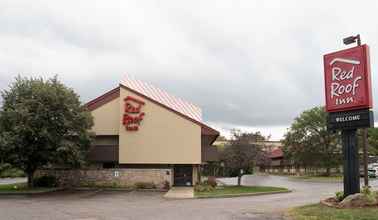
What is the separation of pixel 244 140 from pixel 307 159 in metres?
32.0

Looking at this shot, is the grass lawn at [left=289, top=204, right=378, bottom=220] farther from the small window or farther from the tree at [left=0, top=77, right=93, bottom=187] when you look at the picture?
the small window

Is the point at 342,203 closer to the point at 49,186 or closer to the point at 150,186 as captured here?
the point at 150,186

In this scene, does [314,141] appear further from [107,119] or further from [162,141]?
[107,119]

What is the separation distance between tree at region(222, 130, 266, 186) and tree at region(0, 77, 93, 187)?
1166 centimetres

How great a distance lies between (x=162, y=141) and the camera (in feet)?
126

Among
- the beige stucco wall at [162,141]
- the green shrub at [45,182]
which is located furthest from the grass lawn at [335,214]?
the green shrub at [45,182]

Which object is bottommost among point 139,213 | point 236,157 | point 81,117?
point 139,213

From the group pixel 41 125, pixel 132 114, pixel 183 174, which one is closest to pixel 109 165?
pixel 132 114

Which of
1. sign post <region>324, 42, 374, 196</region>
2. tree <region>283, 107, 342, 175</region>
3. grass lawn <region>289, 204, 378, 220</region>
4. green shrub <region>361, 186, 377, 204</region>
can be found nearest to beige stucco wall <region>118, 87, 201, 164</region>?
sign post <region>324, 42, 374, 196</region>

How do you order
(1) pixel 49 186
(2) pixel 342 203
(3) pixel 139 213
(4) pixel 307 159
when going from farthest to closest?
(4) pixel 307 159 < (1) pixel 49 186 < (3) pixel 139 213 < (2) pixel 342 203

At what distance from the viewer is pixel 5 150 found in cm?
3150

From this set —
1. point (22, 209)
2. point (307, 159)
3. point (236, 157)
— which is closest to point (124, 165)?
point (236, 157)

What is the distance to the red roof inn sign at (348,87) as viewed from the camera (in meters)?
19.2

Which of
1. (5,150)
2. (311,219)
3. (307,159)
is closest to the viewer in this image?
(311,219)
